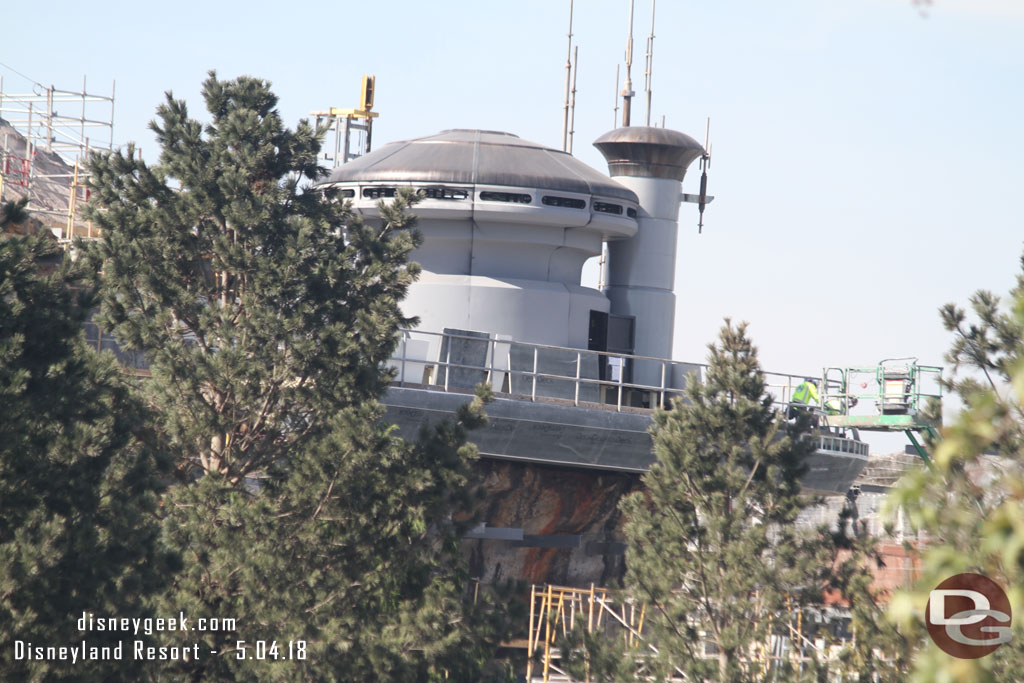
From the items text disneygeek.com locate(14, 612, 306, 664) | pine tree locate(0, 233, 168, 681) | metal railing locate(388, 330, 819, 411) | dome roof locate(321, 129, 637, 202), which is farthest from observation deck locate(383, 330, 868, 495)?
pine tree locate(0, 233, 168, 681)

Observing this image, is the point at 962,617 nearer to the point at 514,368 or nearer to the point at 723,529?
the point at 723,529

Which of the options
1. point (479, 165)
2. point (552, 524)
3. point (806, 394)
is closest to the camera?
point (552, 524)

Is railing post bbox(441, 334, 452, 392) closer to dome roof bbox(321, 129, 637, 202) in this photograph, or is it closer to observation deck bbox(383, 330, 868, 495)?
observation deck bbox(383, 330, 868, 495)

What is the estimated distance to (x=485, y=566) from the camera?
26016 millimetres

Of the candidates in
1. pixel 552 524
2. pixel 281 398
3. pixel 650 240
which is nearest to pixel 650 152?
pixel 650 240

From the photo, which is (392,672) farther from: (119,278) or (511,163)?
(511,163)

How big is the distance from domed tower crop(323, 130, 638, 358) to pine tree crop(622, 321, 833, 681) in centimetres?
939

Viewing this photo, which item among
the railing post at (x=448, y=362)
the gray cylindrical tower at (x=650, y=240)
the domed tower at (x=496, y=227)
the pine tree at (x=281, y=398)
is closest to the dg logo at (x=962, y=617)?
the pine tree at (x=281, y=398)

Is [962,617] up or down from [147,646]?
up

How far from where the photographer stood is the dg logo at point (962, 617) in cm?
902

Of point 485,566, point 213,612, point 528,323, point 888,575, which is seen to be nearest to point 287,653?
point 213,612

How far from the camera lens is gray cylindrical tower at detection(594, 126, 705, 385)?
31359 mm

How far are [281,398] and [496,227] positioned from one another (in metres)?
11.7

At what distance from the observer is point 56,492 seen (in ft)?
42.8
